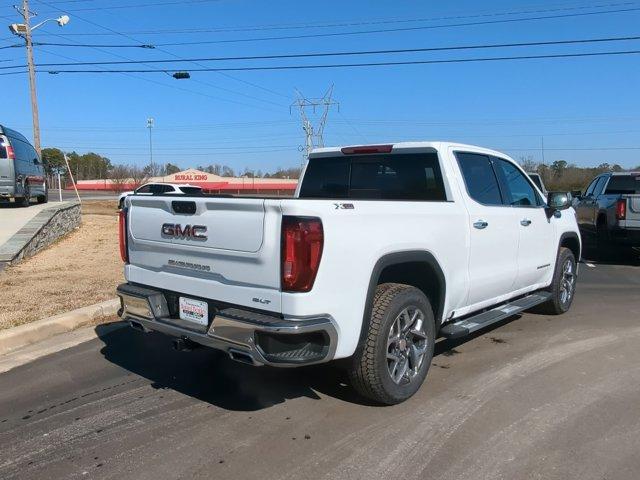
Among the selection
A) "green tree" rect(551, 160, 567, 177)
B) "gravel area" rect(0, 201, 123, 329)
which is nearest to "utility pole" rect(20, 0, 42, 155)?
"gravel area" rect(0, 201, 123, 329)

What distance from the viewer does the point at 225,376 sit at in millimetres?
4875

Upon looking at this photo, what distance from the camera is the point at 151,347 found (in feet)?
18.9

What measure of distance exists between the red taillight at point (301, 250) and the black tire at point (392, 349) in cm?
71

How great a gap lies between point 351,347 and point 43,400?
8.09ft

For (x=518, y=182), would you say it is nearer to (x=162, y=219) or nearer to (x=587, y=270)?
(x=162, y=219)

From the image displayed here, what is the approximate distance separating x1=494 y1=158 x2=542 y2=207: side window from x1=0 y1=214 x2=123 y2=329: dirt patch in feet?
16.6

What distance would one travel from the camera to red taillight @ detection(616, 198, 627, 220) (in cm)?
1146

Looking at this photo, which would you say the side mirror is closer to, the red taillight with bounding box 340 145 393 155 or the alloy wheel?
the red taillight with bounding box 340 145 393 155

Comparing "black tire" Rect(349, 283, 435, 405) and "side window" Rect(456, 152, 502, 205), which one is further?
"side window" Rect(456, 152, 502, 205)

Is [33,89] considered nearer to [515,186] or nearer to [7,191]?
[7,191]

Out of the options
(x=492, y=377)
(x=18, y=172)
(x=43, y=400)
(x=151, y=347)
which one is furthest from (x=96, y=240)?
(x=492, y=377)

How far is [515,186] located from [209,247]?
3.60m

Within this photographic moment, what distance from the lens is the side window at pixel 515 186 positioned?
5812 millimetres

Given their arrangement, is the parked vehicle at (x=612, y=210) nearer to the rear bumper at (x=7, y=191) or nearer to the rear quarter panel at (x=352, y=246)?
the rear quarter panel at (x=352, y=246)
